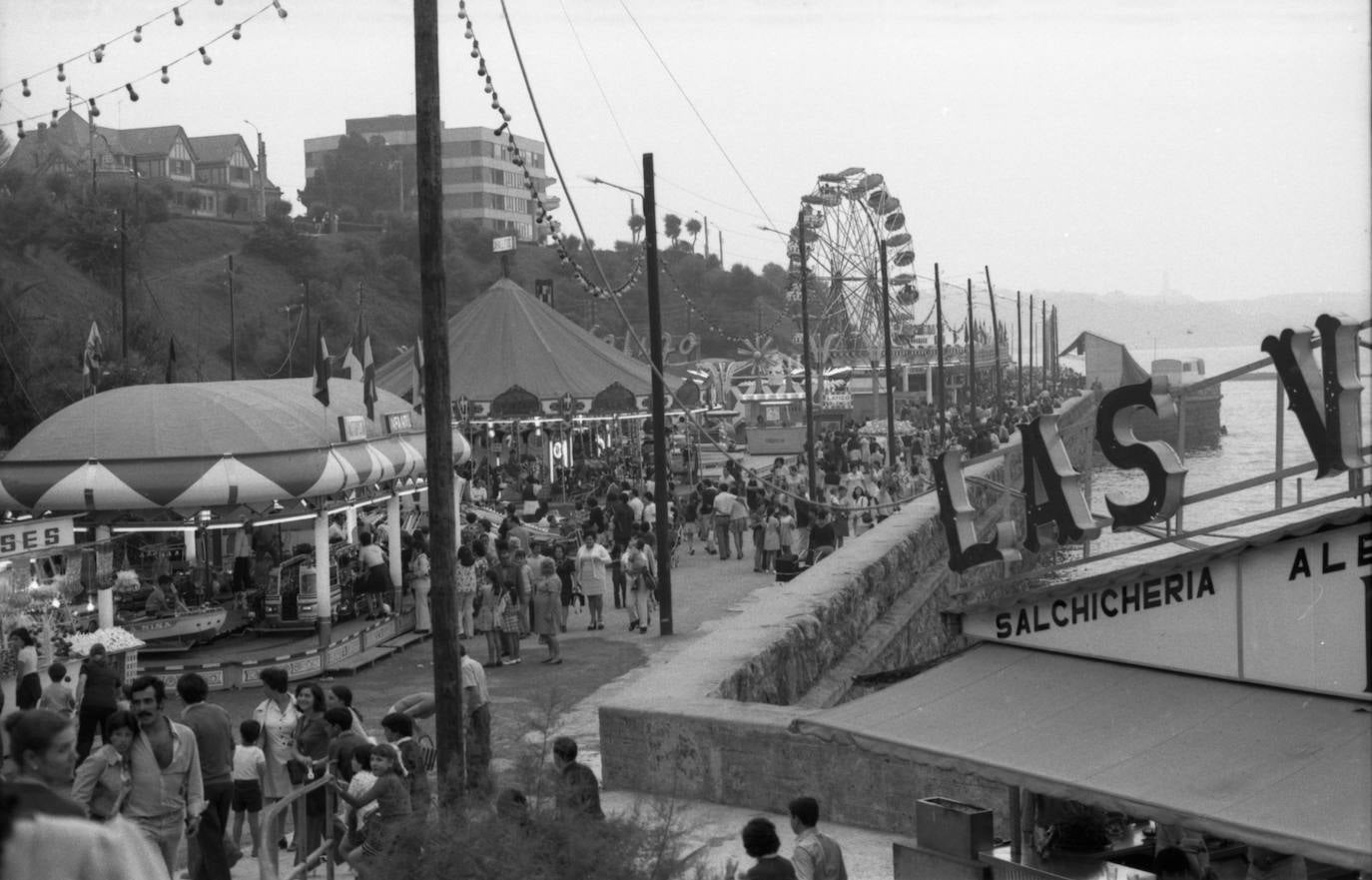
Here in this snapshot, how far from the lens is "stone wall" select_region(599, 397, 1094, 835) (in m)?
9.38

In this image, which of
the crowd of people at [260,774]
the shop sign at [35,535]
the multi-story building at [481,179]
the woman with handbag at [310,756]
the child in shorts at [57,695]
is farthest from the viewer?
the multi-story building at [481,179]

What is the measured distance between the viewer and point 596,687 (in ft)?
51.3

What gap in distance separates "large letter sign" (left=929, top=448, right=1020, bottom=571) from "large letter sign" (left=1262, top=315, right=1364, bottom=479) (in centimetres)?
193

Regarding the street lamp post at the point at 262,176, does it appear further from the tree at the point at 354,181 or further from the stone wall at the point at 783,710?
the stone wall at the point at 783,710

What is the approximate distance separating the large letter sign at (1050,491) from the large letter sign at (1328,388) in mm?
1384

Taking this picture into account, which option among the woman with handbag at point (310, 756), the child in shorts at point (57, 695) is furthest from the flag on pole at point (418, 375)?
the woman with handbag at point (310, 756)

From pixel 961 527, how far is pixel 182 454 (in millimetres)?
10267

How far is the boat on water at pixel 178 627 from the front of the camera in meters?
17.4

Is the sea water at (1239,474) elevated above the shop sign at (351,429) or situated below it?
below

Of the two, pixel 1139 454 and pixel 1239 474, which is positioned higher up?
pixel 1139 454

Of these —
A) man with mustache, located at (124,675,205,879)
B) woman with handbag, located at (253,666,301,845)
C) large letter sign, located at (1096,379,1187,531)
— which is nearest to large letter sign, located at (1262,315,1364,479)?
large letter sign, located at (1096,379,1187,531)

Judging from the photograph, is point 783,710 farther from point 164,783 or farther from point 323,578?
point 323,578

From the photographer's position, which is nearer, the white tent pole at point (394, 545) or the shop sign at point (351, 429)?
the shop sign at point (351, 429)

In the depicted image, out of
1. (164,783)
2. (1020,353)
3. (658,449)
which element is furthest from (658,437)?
(1020,353)
